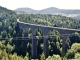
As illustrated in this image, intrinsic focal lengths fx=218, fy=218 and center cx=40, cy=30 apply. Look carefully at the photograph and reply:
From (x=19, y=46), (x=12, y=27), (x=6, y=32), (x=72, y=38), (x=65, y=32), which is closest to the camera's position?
(x=65, y=32)

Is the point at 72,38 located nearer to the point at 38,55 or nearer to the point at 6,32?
the point at 38,55

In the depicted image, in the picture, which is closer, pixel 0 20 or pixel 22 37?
pixel 22 37

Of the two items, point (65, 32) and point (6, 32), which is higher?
point (65, 32)

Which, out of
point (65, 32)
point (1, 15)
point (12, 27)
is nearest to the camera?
point (65, 32)

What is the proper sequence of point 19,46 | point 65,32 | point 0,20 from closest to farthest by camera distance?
point 65,32, point 19,46, point 0,20

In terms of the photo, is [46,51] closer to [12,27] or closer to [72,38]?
[72,38]

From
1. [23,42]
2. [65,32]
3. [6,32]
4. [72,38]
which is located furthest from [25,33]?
[65,32]

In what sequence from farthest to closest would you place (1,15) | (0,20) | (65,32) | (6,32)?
1. (1,15)
2. (0,20)
3. (6,32)
4. (65,32)

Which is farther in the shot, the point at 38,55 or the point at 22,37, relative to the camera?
the point at 22,37

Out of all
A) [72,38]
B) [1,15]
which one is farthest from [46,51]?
[1,15]
